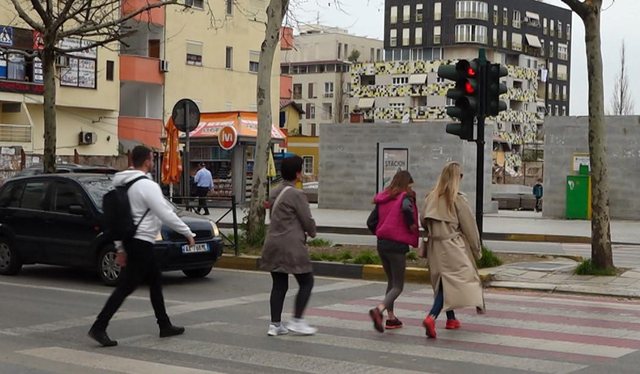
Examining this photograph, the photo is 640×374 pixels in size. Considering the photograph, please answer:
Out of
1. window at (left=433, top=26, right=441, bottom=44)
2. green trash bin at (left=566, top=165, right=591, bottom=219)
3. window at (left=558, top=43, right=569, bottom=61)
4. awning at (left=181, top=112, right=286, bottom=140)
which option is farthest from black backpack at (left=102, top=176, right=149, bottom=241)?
window at (left=558, top=43, right=569, bottom=61)

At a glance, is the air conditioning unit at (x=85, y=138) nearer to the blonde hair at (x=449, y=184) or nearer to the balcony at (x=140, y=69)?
the balcony at (x=140, y=69)

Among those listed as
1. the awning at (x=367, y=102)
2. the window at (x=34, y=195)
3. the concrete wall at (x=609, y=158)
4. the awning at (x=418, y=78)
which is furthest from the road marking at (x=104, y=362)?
the awning at (x=367, y=102)

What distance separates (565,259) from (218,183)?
2250 cm

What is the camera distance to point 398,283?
934cm

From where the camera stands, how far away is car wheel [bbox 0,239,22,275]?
45.2 feet

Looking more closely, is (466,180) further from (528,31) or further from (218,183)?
(528,31)

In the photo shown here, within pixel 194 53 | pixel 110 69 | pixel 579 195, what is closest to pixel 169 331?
pixel 579 195

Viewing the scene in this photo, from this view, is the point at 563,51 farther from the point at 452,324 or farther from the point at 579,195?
→ the point at 452,324

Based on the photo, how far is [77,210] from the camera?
42.4ft

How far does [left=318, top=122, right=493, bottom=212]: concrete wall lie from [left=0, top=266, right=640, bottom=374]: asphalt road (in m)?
17.5

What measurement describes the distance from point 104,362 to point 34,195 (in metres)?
6.51

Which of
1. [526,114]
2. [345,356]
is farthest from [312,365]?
[526,114]

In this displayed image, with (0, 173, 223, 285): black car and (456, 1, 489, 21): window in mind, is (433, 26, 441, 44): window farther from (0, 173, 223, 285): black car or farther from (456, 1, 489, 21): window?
(0, 173, 223, 285): black car

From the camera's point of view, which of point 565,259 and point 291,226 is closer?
point 291,226
